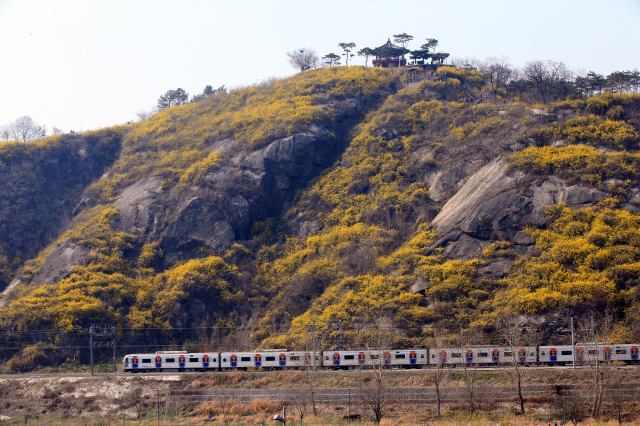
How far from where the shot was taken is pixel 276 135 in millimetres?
79188

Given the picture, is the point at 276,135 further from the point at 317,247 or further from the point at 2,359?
the point at 2,359

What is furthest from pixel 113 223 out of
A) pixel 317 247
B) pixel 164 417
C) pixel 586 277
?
pixel 586 277

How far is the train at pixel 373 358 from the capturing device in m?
44.7

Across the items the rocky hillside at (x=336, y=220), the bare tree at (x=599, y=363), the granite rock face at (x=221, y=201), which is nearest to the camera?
the bare tree at (x=599, y=363)

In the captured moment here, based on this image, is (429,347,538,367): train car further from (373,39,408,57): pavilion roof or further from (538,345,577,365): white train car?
(373,39,408,57): pavilion roof

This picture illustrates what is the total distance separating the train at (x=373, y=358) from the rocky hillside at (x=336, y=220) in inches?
102

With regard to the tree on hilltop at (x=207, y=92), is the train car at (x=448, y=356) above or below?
below

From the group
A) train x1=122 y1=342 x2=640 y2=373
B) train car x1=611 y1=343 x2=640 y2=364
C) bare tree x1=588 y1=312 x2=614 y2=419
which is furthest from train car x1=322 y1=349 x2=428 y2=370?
train car x1=611 y1=343 x2=640 y2=364

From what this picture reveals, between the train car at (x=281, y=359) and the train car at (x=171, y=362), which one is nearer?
the train car at (x=281, y=359)

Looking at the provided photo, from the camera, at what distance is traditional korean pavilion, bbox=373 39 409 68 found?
102125 millimetres

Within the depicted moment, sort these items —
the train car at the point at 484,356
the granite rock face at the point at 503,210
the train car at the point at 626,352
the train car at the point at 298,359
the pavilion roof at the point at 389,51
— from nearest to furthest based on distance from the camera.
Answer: the train car at the point at 626,352, the train car at the point at 484,356, the train car at the point at 298,359, the granite rock face at the point at 503,210, the pavilion roof at the point at 389,51

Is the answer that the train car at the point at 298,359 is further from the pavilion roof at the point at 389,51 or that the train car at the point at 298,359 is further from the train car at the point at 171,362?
the pavilion roof at the point at 389,51

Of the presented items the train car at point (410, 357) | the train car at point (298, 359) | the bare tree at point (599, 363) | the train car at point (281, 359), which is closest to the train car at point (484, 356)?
the train car at point (410, 357)

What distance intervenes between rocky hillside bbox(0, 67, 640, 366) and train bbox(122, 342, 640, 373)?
8.50ft
